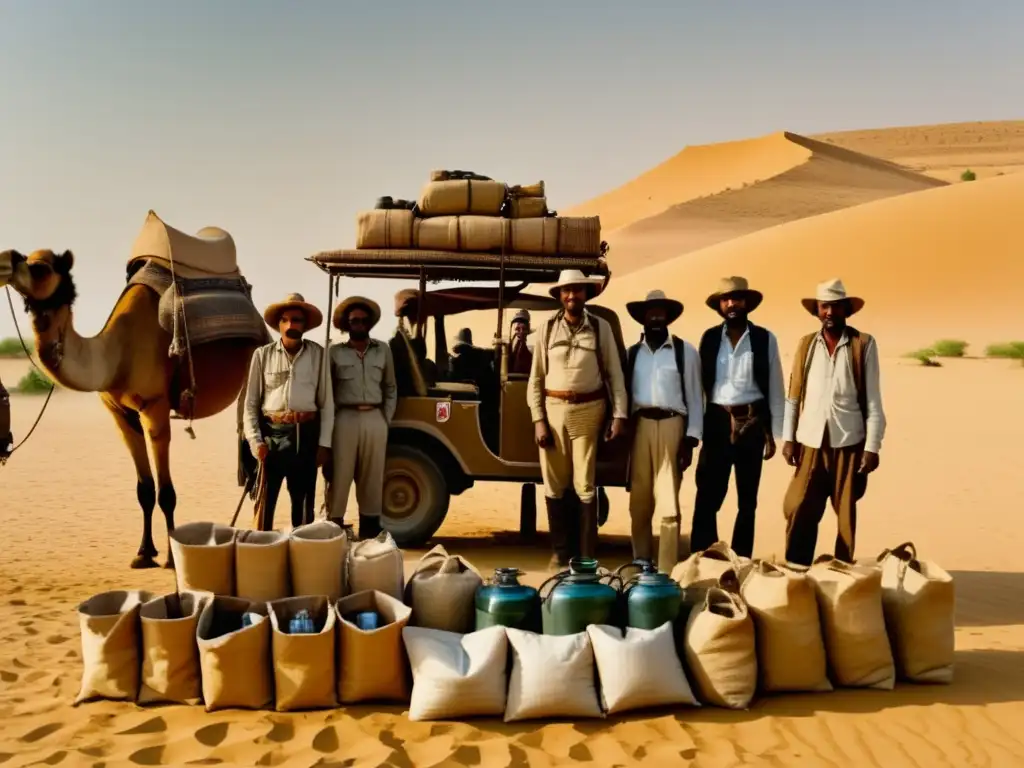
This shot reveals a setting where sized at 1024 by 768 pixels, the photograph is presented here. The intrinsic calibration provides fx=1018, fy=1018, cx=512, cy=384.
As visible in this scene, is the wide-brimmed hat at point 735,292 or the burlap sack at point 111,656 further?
the wide-brimmed hat at point 735,292

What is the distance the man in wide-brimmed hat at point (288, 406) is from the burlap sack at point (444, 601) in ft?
6.89

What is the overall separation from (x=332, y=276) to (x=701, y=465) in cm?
346

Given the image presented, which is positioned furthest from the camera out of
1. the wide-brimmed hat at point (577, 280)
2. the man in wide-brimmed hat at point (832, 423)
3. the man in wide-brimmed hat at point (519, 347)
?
the man in wide-brimmed hat at point (519, 347)

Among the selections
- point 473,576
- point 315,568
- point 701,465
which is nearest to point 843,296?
point 701,465

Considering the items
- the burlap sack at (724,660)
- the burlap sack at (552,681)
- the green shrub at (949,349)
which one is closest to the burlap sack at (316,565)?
the burlap sack at (552,681)

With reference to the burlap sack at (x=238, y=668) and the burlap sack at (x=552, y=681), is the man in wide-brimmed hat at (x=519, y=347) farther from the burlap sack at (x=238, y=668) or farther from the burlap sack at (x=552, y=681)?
the burlap sack at (x=238, y=668)

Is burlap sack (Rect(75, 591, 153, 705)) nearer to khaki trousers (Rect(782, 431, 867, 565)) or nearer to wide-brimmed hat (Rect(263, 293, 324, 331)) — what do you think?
wide-brimmed hat (Rect(263, 293, 324, 331))

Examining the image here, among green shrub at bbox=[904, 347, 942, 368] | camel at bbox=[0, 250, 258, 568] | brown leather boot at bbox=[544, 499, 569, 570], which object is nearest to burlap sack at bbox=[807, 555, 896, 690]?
brown leather boot at bbox=[544, 499, 569, 570]

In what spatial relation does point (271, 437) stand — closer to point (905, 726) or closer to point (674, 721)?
point (674, 721)

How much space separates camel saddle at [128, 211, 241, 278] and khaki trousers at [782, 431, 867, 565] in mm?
5117

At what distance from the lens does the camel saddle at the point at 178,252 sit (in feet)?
27.8

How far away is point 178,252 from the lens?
27.8 feet

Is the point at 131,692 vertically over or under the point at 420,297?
under

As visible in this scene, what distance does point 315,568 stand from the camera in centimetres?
542
